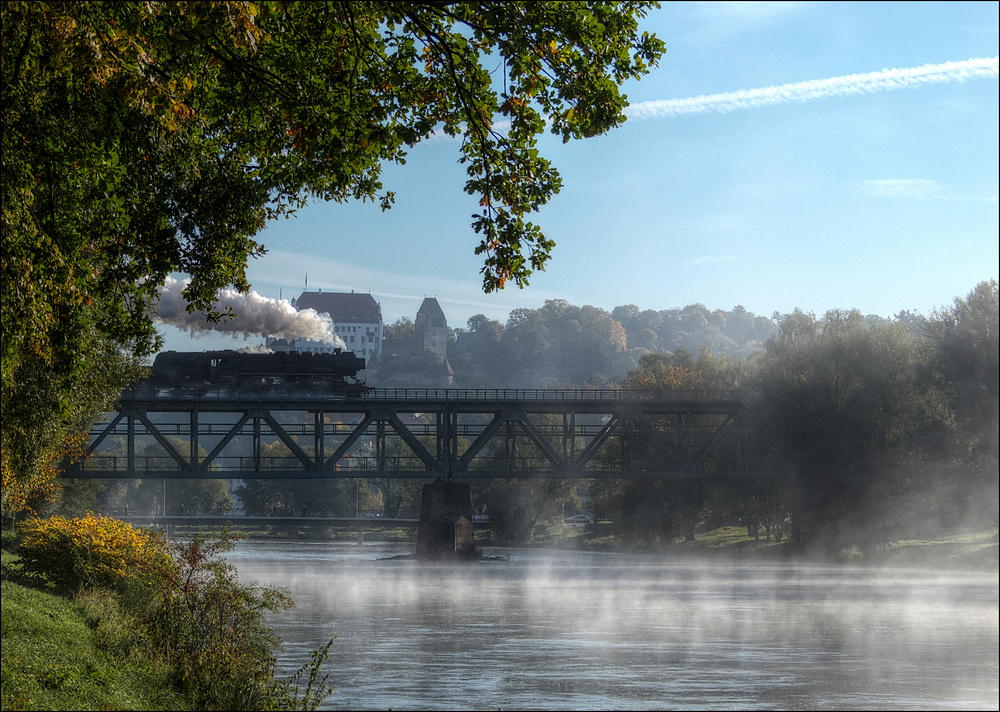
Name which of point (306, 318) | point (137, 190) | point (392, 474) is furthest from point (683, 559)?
point (137, 190)

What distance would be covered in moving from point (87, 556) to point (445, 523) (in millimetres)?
42221

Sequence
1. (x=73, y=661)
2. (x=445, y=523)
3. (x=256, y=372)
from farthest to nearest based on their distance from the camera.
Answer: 1. (x=445, y=523)
2. (x=256, y=372)
3. (x=73, y=661)

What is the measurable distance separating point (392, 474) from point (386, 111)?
56080 millimetres

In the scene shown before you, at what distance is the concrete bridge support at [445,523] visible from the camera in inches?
2756

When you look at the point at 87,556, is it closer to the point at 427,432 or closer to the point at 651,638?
the point at 651,638

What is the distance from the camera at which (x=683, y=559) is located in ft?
253

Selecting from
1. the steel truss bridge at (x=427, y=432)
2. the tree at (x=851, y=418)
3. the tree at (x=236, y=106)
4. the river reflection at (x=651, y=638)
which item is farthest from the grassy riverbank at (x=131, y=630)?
the tree at (x=851, y=418)

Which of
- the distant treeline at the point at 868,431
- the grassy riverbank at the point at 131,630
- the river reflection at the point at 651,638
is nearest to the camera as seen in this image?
the grassy riverbank at the point at 131,630

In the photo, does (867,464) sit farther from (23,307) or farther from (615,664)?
(23,307)

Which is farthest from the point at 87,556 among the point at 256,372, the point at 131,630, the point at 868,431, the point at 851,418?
the point at 868,431

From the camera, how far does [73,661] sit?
1875 centimetres

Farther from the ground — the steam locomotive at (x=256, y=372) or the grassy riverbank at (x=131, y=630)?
the steam locomotive at (x=256, y=372)

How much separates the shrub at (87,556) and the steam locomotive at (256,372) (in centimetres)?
3819

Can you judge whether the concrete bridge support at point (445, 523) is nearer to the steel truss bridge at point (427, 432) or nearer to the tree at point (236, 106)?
the steel truss bridge at point (427, 432)
